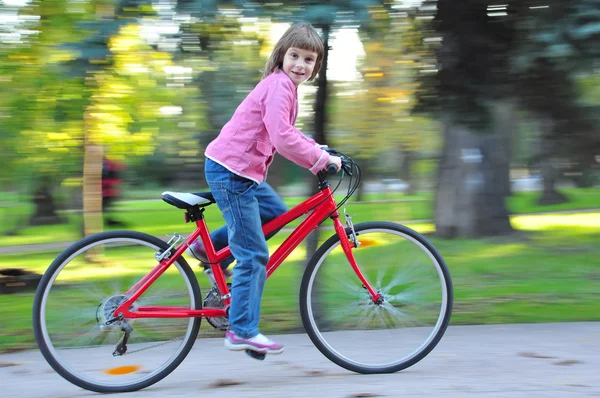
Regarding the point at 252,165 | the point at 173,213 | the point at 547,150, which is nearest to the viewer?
the point at 252,165

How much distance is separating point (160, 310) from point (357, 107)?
3.73 meters

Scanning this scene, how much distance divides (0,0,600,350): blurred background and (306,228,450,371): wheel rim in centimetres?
47

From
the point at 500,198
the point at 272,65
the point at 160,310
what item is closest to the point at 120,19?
the point at 272,65

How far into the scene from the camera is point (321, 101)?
5.15m

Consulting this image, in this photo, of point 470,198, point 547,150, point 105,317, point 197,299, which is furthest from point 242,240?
point 470,198

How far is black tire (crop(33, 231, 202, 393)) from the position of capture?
3.63 meters

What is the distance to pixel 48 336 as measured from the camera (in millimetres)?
3676

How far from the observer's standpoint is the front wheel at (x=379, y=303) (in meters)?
3.96

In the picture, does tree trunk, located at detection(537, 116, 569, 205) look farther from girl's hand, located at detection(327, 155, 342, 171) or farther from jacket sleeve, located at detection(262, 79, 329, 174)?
jacket sleeve, located at detection(262, 79, 329, 174)

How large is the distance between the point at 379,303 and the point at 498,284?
369 cm

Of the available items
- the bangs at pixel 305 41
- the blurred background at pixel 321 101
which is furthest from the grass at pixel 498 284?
the bangs at pixel 305 41

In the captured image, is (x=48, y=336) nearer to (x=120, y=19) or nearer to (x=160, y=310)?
(x=160, y=310)

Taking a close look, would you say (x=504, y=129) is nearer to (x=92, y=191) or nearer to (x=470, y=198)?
(x=470, y=198)

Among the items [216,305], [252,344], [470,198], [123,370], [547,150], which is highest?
[547,150]
